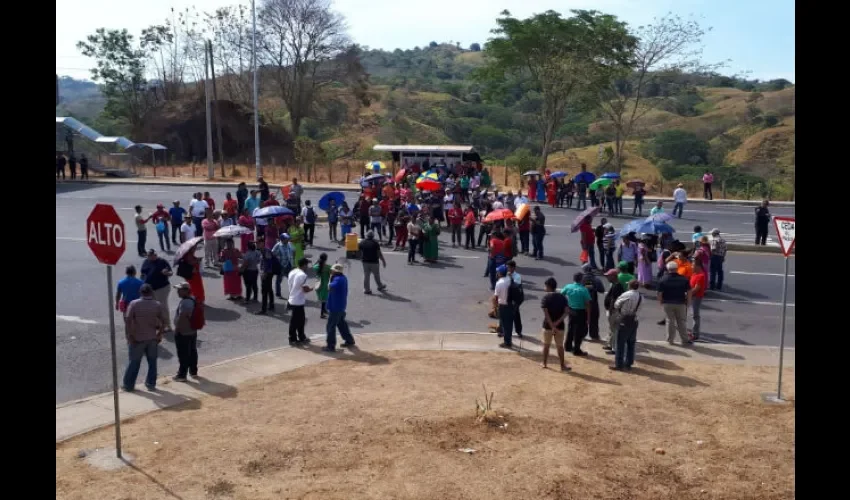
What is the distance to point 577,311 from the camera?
42.9 feet

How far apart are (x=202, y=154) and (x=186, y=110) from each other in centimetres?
401

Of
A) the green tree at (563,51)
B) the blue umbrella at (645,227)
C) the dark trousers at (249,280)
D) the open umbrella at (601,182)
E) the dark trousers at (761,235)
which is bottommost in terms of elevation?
the dark trousers at (249,280)

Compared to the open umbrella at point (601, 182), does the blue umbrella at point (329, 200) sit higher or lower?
lower

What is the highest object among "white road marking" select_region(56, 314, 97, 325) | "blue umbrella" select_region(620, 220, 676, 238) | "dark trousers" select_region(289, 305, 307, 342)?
"blue umbrella" select_region(620, 220, 676, 238)

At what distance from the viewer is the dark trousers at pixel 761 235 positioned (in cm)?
2302

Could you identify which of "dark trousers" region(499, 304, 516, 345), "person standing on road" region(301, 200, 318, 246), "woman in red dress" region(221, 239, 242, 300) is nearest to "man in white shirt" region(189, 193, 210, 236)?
"person standing on road" region(301, 200, 318, 246)

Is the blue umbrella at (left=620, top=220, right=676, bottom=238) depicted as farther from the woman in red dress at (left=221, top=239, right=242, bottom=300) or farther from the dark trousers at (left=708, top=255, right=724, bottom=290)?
the woman in red dress at (left=221, top=239, right=242, bottom=300)

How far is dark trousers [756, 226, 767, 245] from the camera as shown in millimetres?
23016

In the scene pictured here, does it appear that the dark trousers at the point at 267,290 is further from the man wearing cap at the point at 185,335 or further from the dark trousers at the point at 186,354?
the dark trousers at the point at 186,354

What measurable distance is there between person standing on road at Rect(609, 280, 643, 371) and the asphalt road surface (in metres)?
2.15

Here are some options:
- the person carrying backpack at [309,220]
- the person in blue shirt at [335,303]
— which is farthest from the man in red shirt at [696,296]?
the person carrying backpack at [309,220]

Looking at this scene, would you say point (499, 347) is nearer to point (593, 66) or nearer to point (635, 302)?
point (635, 302)

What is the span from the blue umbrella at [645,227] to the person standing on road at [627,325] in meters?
5.15
